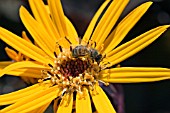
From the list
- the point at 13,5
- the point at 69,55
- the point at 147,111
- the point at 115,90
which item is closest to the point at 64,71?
the point at 69,55

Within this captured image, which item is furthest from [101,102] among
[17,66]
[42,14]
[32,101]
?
[42,14]

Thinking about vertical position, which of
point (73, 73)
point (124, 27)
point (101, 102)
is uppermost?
point (124, 27)

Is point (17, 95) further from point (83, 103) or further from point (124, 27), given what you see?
point (124, 27)

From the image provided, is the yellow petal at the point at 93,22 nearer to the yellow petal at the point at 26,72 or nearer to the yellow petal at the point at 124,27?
the yellow petal at the point at 124,27

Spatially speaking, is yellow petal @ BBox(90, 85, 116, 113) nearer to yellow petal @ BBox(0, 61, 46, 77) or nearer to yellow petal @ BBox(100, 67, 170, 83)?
yellow petal @ BBox(100, 67, 170, 83)

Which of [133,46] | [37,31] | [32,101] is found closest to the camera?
[32,101]

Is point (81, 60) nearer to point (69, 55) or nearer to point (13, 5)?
point (69, 55)
